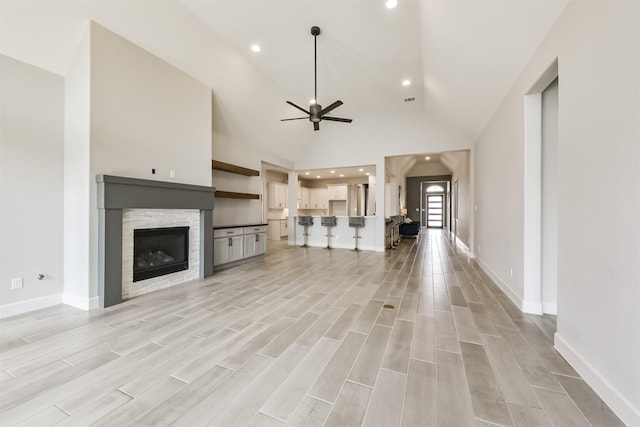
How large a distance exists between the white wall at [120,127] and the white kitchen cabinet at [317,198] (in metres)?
7.59

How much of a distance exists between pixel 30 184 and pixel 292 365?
11.8ft

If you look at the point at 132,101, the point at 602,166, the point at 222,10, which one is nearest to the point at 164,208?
the point at 132,101

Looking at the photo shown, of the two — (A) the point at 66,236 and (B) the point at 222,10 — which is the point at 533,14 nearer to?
(B) the point at 222,10

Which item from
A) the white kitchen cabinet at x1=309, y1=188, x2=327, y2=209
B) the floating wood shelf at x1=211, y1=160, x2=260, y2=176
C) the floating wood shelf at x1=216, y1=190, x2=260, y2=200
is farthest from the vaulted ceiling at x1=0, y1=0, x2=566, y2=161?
the white kitchen cabinet at x1=309, y1=188, x2=327, y2=209

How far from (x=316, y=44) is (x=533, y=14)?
2.83 metres

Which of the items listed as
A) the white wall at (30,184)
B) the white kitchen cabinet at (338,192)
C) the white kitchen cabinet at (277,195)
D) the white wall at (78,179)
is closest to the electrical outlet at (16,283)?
the white wall at (30,184)

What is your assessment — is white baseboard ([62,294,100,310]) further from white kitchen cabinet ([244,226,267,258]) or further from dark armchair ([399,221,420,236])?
dark armchair ([399,221,420,236])

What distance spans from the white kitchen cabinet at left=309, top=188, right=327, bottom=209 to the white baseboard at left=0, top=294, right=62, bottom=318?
897 centimetres

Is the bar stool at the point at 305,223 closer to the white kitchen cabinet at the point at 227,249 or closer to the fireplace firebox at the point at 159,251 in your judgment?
the white kitchen cabinet at the point at 227,249

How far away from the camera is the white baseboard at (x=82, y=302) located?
9.51ft

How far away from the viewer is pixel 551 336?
227 centimetres

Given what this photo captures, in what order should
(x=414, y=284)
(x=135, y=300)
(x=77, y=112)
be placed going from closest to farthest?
1. (x=77, y=112)
2. (x=135, y=300)
3. (x=414, y=284)

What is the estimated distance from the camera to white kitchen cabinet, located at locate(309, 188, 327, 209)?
37.0 ft

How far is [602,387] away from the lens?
1501 mm
